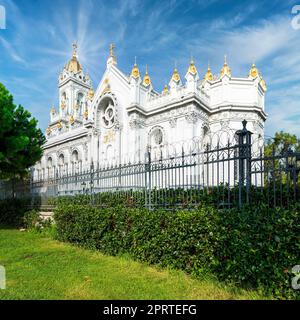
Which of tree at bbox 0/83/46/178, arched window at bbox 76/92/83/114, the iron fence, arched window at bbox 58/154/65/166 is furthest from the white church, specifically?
arched window at bbox 76/92/83/114

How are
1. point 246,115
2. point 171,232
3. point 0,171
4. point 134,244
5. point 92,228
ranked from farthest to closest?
point 246,115 < point 0,171 < point 92,228 < point 134,244 < point 171,232

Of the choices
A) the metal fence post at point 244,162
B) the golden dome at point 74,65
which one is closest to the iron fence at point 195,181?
the metal fence post at point 244,162

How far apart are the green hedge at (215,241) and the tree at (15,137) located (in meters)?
7.13

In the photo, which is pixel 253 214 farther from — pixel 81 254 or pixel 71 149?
pixel 71 149

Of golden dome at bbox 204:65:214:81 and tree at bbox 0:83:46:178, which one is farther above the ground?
golden dome at bbox 204:65:214:81

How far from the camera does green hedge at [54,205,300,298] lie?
3.49 metres

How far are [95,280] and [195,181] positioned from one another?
3474mm

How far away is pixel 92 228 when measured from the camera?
22.3 ft

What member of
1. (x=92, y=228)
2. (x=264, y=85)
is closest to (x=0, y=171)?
(x=92, y=228)

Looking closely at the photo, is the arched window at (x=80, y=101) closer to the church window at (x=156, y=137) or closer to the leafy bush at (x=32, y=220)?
the church window at (x=156, y=137)

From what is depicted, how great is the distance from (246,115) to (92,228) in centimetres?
1789

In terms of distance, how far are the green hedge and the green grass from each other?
9.1 inches

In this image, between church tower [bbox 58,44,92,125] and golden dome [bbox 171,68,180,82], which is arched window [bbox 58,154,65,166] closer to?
church tower [bbox 58,44,92,125]

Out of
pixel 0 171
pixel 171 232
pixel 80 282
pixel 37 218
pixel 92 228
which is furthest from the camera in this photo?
pixel 0 171
